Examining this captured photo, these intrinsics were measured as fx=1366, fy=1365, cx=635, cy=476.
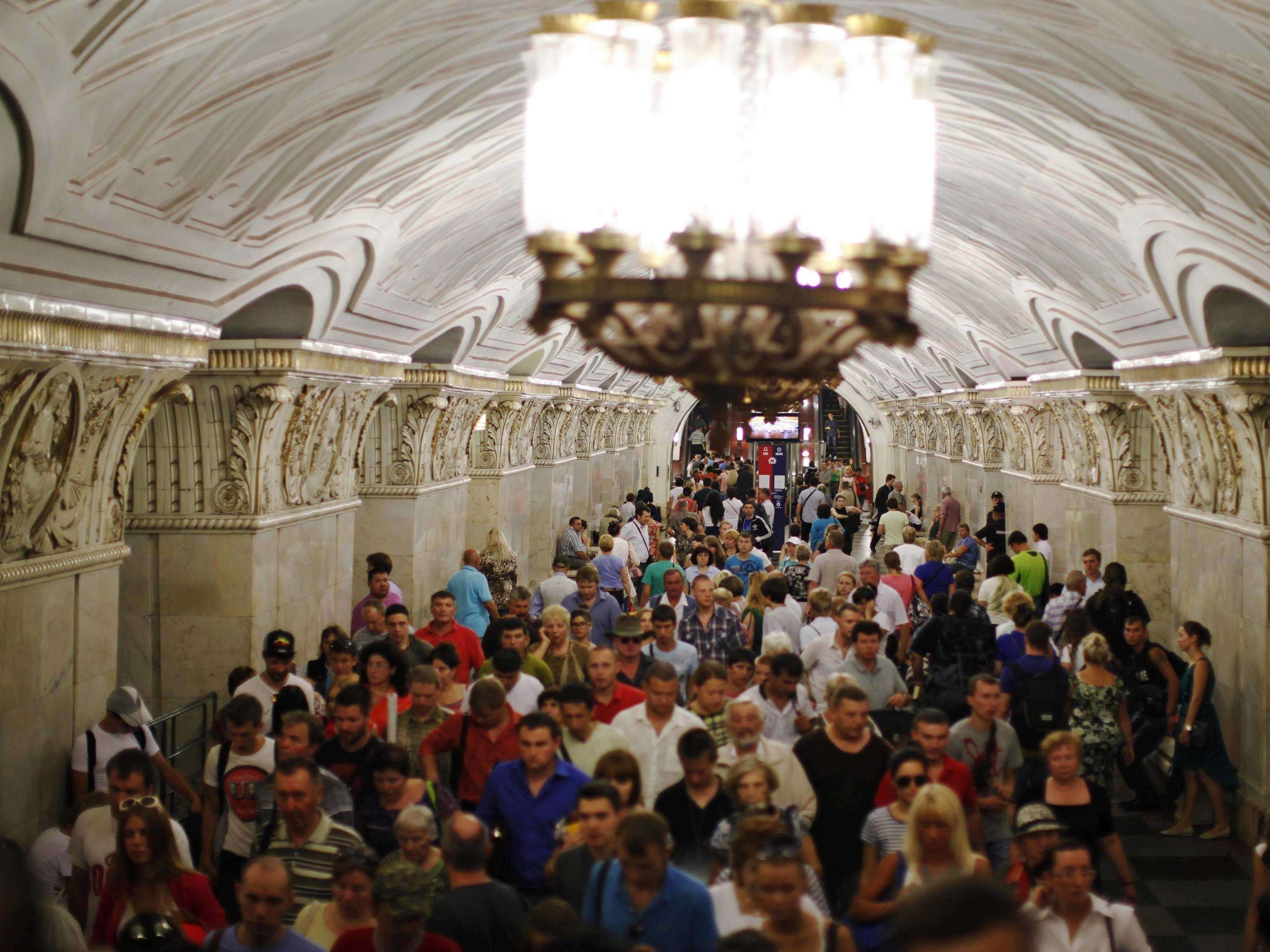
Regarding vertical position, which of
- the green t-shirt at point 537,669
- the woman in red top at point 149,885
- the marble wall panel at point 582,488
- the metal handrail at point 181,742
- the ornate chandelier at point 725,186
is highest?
the ornate chandelier at point 725,186

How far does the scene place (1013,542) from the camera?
13289 mm

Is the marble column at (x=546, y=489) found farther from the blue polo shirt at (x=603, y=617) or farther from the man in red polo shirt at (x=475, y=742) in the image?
the man in red polo shirt at (x=475, y=742)

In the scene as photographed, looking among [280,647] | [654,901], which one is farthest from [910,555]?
[654,901]

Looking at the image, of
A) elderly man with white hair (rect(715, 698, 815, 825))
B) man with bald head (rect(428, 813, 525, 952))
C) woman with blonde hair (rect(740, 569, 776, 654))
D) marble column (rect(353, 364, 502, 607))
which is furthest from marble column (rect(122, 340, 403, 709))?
man with bald head (rect(428, 813, 525, 952))

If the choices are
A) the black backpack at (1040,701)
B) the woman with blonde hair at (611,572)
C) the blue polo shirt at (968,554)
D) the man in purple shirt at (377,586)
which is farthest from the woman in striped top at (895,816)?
the blue polo shirt at (968,554)

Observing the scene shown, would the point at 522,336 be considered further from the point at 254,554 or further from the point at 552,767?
the point at 552,767

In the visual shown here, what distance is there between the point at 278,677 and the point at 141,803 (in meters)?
2.55

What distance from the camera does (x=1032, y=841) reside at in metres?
4.68

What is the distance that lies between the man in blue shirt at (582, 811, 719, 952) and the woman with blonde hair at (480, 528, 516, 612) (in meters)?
9.60

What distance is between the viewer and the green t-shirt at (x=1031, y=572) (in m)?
13.1

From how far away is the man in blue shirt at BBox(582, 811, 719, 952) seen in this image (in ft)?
12.4

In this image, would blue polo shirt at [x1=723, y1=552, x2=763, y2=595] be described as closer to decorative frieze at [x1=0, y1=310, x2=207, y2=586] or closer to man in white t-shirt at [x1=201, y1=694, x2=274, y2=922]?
decorative frieze at [x1=0, y1=310, x2=207, y2=586]

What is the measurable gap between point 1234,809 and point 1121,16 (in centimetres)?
581

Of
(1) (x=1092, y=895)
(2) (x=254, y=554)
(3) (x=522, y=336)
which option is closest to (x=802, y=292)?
(1) (x=1092, y=895)
